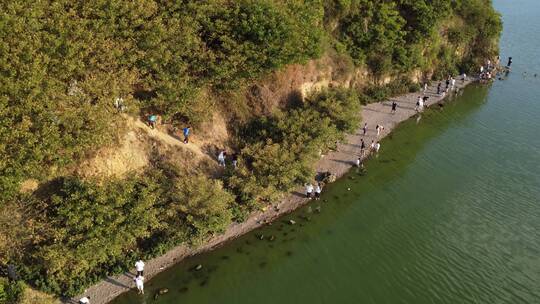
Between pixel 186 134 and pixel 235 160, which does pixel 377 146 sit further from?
pixel 186 134

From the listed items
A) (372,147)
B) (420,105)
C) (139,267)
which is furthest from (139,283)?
(420,105)

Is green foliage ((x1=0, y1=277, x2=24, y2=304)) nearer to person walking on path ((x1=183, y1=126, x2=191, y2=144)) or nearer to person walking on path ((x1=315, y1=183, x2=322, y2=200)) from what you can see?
person walking on path ((x1=183, y1=126, x2=191, y2=144))

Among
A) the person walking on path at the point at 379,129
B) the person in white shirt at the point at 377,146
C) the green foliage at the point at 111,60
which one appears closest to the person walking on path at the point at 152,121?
the green foliage at the point at 111,60

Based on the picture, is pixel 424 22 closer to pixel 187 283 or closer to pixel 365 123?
pixel 365 123

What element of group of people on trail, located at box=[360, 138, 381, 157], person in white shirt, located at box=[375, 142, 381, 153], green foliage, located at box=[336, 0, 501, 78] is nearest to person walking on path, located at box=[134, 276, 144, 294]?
group of people on trail, located at box=[360, 138, 381, 157]

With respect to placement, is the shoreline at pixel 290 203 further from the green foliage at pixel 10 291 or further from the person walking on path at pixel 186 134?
the person walking on path at pixel 186 134

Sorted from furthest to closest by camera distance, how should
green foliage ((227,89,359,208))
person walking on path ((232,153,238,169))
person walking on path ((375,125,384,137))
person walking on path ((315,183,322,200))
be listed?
person walking on path ((375,125,384,137)) → person walking on path ((315,183,322,200)) → person walking on path ((232,153,238,169)) → green foliage ((227,89,359,208))
